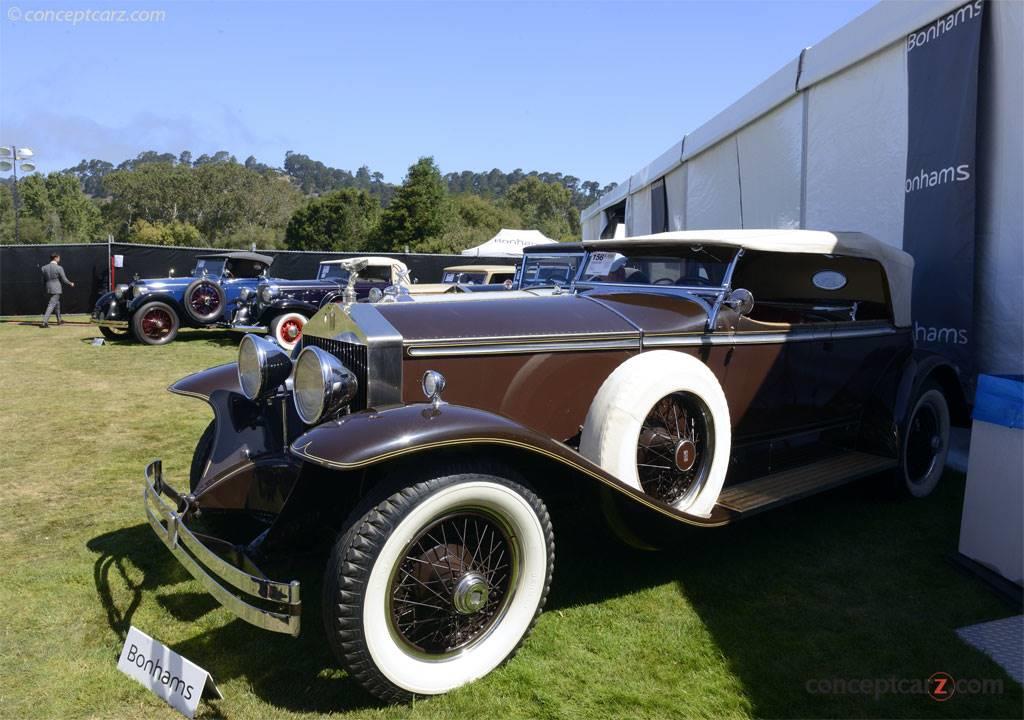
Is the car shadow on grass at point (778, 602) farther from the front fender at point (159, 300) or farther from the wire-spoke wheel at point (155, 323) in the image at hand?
the front fender at point (159, 300)

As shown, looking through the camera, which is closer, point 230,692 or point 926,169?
point 230,692

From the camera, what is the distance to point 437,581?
94.7 inches

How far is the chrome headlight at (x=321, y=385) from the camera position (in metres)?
2.69

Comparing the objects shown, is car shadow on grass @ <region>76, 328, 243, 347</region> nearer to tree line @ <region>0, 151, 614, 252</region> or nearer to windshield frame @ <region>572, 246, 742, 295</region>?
windshield frame @ <region>572, 246, 742, 295</region>

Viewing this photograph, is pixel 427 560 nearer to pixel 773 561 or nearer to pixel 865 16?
pixel 773 561

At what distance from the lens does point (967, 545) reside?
3.38 meters

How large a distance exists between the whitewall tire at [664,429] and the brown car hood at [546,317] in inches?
10.3

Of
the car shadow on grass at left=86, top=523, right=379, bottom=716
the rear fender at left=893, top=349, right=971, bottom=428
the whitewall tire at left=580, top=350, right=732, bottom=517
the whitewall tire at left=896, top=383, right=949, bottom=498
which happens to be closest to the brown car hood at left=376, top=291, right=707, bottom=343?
the whitewall tire at left=580, top=350, right=732, bottom=517

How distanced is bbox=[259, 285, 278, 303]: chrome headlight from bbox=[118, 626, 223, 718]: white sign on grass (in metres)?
9.59

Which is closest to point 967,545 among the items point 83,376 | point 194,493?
point 194,493

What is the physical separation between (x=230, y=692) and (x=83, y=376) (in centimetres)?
792

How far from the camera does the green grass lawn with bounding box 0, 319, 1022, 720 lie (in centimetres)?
236

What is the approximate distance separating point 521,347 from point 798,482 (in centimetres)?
170

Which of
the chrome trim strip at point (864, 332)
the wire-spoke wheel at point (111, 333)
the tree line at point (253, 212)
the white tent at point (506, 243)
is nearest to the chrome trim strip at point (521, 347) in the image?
the chrome trim strip at point (864, 332)
